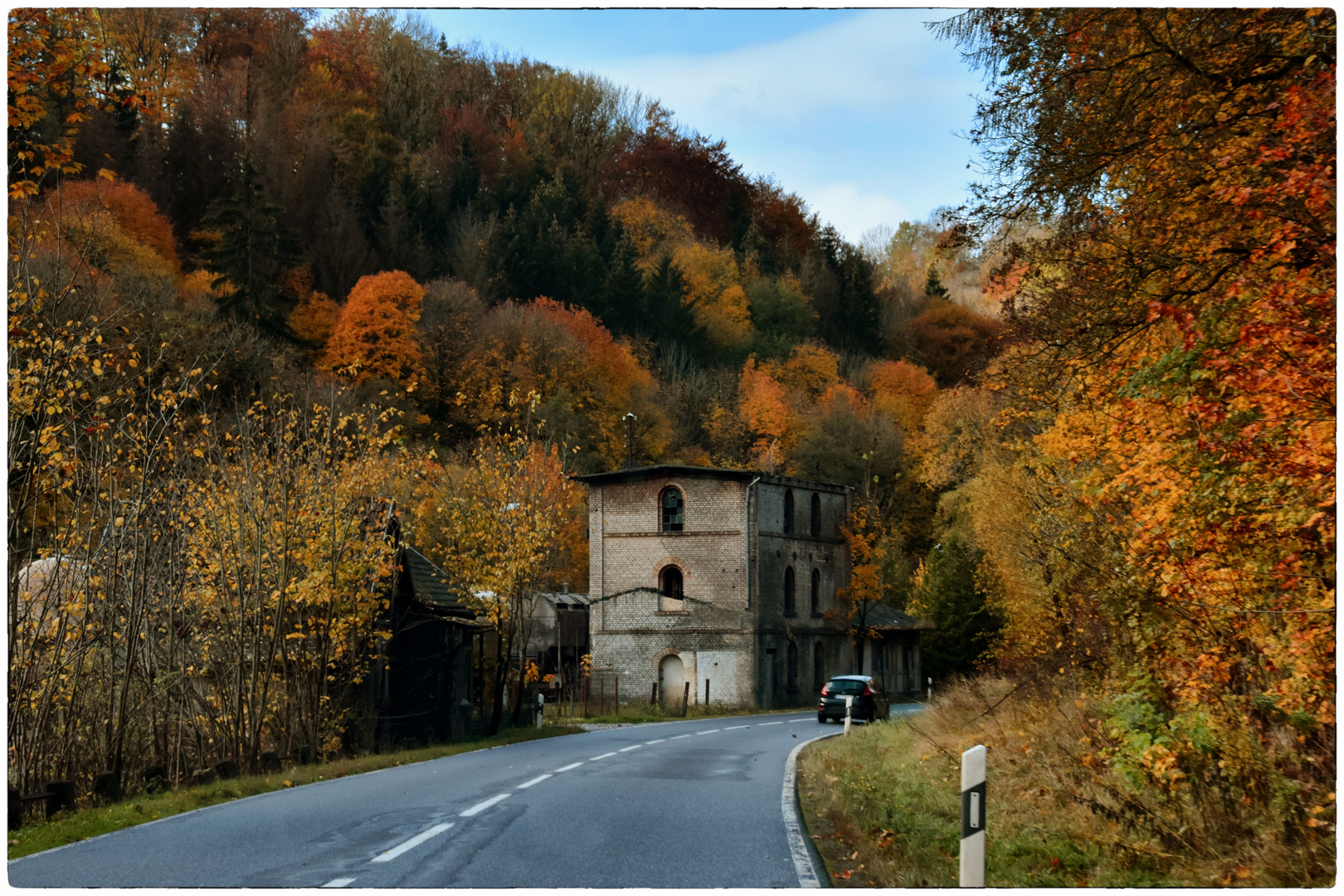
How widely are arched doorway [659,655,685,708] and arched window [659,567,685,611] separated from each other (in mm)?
2060

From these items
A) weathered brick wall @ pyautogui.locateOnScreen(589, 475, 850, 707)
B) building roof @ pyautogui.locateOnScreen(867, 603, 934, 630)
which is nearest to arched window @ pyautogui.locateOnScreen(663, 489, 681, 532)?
weathered brick wall @ pyautogui.locateOnScreen(589, 475, 850, 707)

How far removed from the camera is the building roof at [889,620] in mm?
53188

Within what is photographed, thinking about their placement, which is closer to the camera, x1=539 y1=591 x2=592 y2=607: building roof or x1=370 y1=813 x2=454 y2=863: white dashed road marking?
x1=370 y1=813 x2=454 y2=863: white dashed road marking

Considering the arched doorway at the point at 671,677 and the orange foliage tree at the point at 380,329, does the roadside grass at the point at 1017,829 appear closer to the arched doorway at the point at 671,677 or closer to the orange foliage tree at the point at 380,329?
the arched doorway at the point at 671,677

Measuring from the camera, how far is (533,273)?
64.2 meters

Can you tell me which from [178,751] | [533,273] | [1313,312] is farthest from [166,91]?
[533,273]

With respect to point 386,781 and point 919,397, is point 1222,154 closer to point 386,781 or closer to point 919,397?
point 386,781

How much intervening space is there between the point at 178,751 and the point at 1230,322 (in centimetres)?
1391

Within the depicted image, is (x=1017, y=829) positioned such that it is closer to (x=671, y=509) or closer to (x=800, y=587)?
(x=671, y=509)

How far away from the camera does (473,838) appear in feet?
29.8

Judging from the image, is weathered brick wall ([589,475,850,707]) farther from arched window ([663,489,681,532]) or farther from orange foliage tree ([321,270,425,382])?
orange foliage tree ([321,270,425,382])

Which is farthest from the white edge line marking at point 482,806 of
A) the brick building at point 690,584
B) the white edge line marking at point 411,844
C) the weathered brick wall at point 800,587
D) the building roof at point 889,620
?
the building roof at point 889,620

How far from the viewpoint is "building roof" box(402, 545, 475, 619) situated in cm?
2566

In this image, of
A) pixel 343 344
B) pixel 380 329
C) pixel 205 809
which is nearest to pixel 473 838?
pixel 205 809
